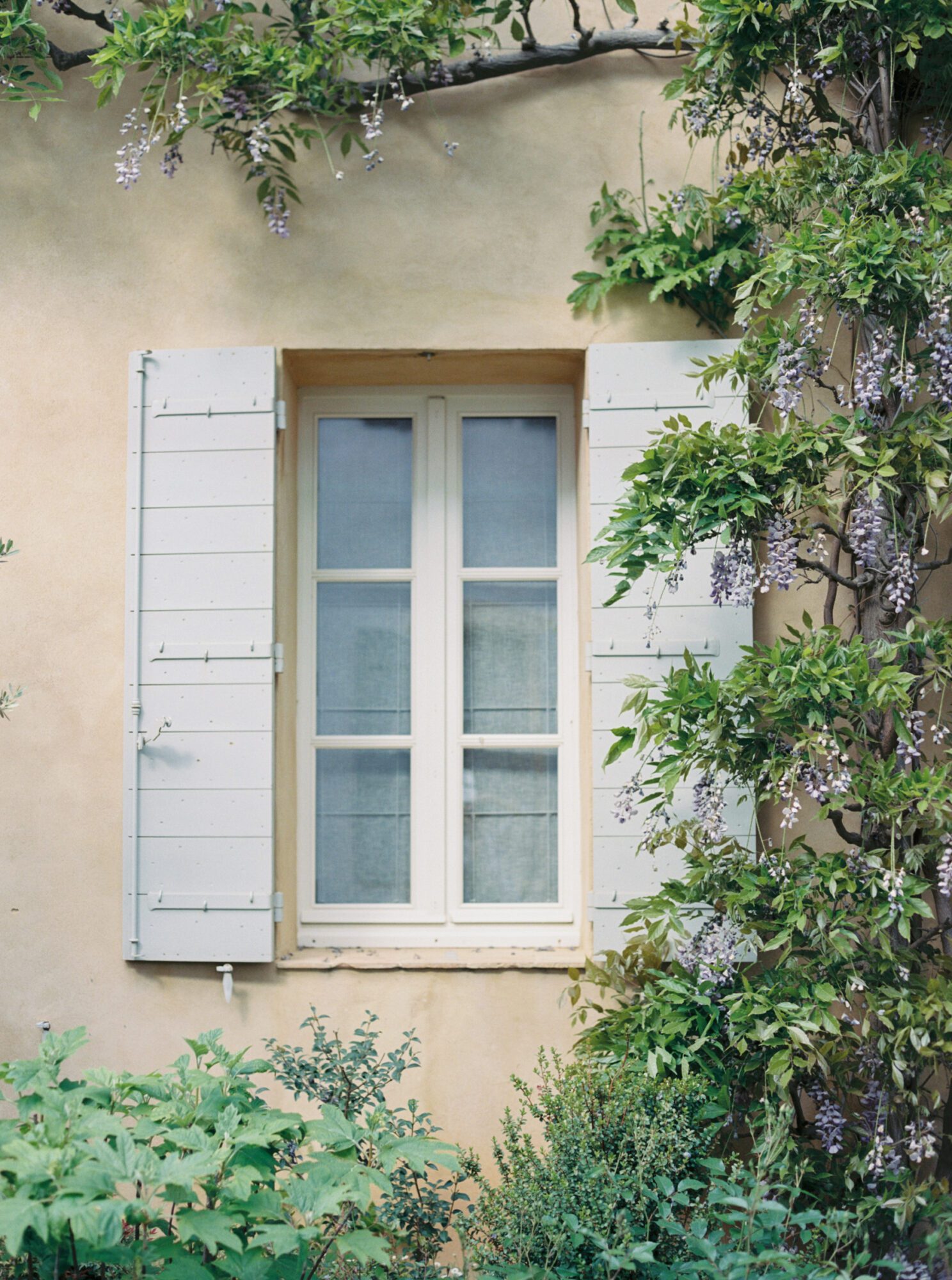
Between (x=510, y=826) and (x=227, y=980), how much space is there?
0.87 m

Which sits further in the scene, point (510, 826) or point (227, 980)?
point (510, 826)

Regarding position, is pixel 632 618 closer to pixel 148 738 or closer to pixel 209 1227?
pixel 148 738

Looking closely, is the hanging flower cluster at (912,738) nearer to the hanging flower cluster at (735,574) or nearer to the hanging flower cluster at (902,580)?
the hanging flower cluster at (902,580)

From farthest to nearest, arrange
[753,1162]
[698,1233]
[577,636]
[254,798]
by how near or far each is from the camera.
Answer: [577,636], [254,798], [753,1162], [698,1233]

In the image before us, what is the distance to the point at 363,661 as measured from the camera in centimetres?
320

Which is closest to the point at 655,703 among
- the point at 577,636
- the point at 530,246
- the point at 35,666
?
the point at 577,636

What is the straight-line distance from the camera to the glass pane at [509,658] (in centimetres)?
318

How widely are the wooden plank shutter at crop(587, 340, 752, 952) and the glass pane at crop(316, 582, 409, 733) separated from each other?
60 cm

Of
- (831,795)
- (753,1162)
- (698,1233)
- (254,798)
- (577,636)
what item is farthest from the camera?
(577,636)

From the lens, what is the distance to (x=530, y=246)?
3.02 meters

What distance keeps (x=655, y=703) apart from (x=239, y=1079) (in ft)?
3.69

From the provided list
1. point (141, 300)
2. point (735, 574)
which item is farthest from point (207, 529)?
point (735, 574)

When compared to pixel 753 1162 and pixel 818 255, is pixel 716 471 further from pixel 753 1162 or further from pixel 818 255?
pixel 753 1162

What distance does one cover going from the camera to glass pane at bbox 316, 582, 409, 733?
10.4ft
